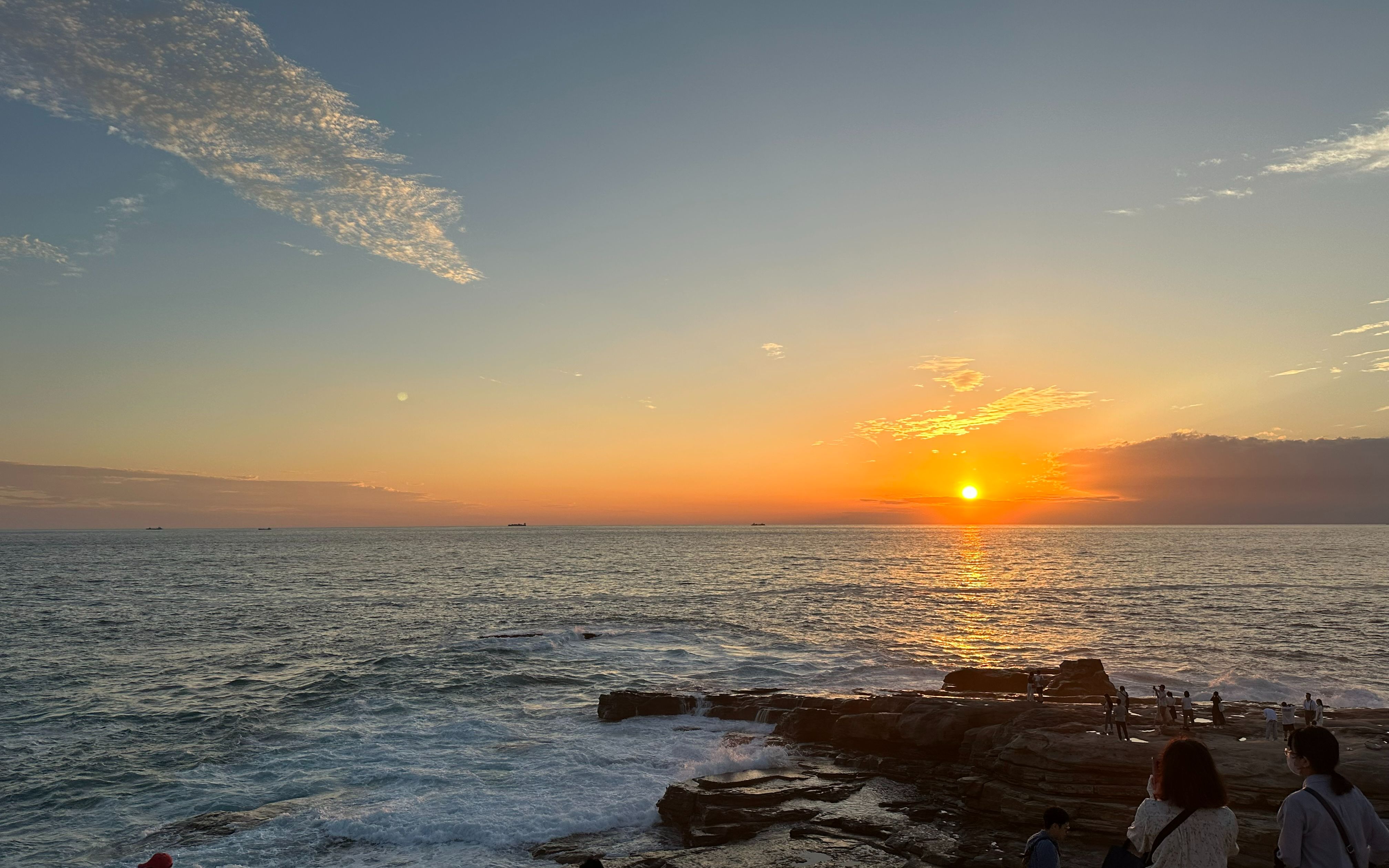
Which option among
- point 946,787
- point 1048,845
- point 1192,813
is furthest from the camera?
point 946,787

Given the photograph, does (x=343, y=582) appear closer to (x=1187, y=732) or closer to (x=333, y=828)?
(x=333, y=828)

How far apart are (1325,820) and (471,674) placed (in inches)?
1482

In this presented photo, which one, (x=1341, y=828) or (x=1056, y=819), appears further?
(x=1056, y=819)

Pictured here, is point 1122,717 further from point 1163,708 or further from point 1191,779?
point 1191,779

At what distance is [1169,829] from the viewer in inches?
216

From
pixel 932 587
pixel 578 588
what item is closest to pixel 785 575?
pixel 932 587

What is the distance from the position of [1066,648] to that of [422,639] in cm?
4158

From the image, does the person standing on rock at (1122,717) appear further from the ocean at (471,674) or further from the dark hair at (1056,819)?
the dark hair at (1056,819)

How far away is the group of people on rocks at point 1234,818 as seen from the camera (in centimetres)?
538

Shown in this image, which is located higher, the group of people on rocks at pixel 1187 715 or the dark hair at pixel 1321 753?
the dark hair at pixel 1321 753

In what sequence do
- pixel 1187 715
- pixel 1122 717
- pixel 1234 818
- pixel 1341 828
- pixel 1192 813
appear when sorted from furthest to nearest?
pixel 1187 715, pixel 1122 717, pixel 1341 828, pixel 1192 813, pixel 1234 818

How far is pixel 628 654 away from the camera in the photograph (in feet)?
144

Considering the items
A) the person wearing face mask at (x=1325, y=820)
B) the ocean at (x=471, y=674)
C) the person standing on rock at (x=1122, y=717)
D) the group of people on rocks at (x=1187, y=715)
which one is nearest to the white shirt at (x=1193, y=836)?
the person wearing face mask at (x=1325, y=820)

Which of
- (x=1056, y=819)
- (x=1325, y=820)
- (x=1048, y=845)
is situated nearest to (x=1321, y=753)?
(x=1325, y=820)
